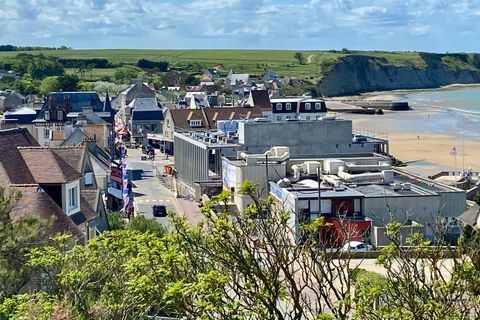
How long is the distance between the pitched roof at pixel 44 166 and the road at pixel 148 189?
14.4 meters

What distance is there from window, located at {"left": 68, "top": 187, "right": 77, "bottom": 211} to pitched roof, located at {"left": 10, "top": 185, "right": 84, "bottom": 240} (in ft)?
6.95

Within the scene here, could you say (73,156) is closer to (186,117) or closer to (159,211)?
(159,211)

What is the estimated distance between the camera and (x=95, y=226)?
2233 cm

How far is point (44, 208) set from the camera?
56.3ft

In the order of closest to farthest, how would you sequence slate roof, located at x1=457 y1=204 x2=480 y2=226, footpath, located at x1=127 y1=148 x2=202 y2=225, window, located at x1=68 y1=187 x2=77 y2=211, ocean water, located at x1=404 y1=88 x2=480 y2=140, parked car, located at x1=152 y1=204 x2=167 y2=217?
window, located at x1=68 y1=187 x2=77 y2=211 < slate roof, located at x1=457 y1=204 x2=480 y2=226 < parked car, located at x1=152 y1=204 x2=167 y2=217 < footpath, located at x1=127 y1=148 x2=202 y2=225 < ocean water, located at x1=404 y1=88 x2=480 y2=140

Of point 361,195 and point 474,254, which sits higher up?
point 474,254

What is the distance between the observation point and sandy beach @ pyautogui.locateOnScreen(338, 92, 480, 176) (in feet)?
212

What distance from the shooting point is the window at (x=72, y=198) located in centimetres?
1996

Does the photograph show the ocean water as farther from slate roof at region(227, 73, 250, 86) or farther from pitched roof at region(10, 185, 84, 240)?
pitched roof at region(10, 185, 84, 240)

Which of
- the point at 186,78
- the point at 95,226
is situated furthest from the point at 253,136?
the point at 186,78

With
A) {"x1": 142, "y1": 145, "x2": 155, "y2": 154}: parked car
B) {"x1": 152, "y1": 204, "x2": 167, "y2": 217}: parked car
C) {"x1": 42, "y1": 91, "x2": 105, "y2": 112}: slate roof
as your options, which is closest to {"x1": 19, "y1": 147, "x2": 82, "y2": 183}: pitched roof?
{"x1": 152, "y1": 204, "x2": 167, "y2": 217}: parked car

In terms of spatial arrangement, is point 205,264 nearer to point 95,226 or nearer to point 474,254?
point 474,254

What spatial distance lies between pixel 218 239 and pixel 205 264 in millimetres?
720

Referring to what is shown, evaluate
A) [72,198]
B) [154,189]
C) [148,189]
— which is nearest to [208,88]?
[154,189]
